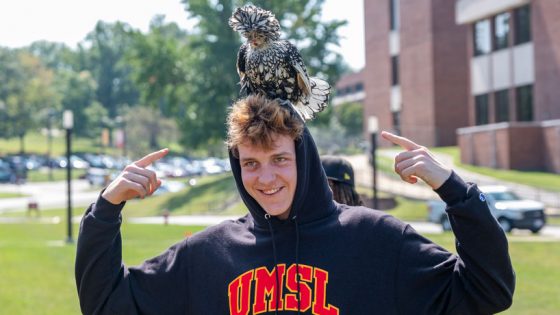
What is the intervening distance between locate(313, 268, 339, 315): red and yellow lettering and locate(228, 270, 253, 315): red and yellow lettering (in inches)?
9.9

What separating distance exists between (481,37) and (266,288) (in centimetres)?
4593

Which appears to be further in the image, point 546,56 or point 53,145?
point 53,145

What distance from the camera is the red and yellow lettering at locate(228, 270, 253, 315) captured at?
11.2 feet

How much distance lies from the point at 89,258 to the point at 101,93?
11167 centimetres

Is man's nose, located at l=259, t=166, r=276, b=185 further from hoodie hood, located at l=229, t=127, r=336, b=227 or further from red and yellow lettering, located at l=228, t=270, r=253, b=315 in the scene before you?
red and yellow lettering, located at l=228, t=270, r=253, b=315

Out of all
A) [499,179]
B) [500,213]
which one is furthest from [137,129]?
[500,213]

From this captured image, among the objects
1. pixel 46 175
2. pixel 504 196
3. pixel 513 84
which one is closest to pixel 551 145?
pixel 513 84

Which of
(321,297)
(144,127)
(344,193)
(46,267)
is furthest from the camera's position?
(144,127)

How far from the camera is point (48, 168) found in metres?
84.8

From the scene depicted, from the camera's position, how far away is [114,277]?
352 centimetres

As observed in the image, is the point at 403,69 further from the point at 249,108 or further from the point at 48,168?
the point at 249,108

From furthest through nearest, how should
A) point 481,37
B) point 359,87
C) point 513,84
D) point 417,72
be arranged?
1. point 359,87
2. point 417,72
3. point 481,37
4. point 513,84

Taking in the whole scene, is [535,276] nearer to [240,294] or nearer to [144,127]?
[240,294]

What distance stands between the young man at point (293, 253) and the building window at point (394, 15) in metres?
59.5
